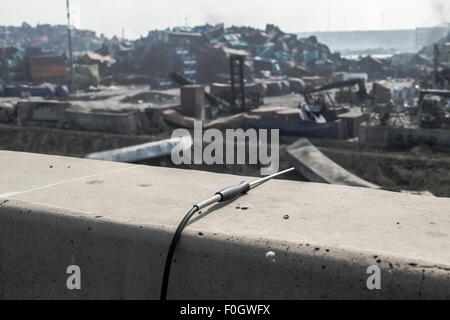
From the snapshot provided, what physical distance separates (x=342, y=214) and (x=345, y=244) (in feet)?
1.62

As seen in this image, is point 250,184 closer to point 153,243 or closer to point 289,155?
point 153,243

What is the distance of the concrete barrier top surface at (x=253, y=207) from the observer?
2.30m

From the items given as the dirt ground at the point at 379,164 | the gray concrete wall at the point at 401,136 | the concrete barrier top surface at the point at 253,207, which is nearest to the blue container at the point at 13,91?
the dirt ground at the point at 379,164

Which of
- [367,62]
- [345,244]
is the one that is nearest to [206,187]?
[345,244]

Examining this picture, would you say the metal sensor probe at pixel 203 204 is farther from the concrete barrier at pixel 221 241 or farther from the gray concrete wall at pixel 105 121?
the gray concrete wall at pixel 105 121

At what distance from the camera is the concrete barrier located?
2.10m

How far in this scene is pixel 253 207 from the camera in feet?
9.42

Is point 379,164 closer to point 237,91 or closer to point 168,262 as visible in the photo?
point 237,91

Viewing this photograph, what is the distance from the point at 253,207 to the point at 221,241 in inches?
23.0

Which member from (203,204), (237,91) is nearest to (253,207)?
(203,204)

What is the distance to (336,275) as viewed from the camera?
209cm

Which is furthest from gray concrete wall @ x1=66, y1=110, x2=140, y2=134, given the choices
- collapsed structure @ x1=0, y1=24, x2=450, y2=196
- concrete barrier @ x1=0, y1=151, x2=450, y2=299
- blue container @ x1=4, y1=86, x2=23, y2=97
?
blue container @ x1=4, y1=86, x2=23, y2=97

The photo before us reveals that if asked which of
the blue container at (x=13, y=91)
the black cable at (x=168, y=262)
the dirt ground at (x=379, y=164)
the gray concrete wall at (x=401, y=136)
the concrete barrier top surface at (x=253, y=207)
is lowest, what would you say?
the dirt ground at (x=379, y=164)

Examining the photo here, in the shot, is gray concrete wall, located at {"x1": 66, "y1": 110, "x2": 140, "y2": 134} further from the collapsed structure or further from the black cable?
the black cable
